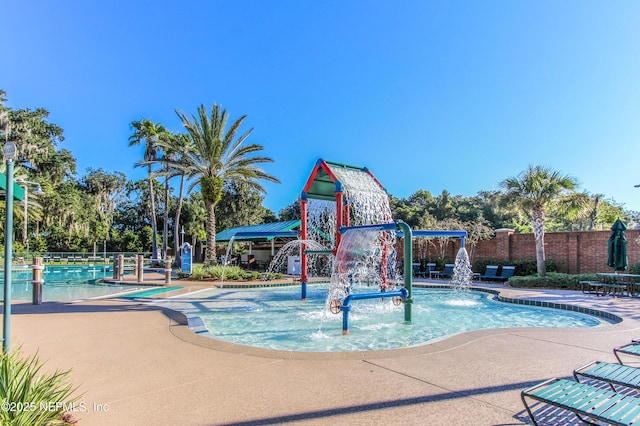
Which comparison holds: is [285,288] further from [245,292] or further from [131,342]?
[131,342]

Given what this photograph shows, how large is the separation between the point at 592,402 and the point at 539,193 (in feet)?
50.4

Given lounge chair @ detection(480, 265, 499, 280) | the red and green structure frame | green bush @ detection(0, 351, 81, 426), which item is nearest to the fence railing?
the red and green structure frame

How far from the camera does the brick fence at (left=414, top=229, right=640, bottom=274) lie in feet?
53.4

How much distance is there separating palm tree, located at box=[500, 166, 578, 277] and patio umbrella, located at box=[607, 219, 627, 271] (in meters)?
3.27

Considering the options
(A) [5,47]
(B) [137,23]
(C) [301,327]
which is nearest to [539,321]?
(C) [301,327]

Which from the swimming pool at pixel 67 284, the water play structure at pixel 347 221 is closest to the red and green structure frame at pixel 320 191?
the water play structure at pixel 347 221

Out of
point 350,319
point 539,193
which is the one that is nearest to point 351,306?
point 350,319

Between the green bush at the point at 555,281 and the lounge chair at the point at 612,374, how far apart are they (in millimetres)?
13224

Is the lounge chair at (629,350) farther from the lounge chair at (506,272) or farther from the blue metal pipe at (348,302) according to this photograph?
the lounge chair at (506,272)

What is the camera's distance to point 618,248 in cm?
1259

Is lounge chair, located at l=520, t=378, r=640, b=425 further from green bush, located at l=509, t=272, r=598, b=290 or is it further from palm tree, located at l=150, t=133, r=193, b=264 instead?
palm tree, located at l=150, t=133, r=193, b=264

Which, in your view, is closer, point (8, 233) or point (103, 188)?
point (8, 233)

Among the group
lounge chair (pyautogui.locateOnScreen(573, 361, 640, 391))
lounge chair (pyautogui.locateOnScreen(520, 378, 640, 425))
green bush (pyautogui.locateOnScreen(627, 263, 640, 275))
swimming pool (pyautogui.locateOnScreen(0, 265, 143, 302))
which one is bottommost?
swimming pool (pyautogui.locateOnScreen(0, 265, 143, 302))

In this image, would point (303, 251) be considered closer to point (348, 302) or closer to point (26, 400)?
point (348, 302)
